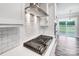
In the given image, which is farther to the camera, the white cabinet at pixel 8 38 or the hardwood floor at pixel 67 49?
the hardwood floor at pixel 67 49

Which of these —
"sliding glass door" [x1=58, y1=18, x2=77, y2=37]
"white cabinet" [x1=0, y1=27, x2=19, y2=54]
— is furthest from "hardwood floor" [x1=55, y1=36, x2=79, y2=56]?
"sliding glass door" [x1=58, y1=18, x2=77, y2=37]

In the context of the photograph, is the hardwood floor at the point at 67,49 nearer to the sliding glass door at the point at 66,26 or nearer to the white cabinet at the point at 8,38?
the white cabinet at the point at 8,38

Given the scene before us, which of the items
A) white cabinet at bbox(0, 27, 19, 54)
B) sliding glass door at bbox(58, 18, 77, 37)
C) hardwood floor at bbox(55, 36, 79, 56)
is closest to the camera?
white cabinet at bbox(0, 27, 19, 54)


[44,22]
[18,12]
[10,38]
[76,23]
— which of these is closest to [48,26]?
[44,22]

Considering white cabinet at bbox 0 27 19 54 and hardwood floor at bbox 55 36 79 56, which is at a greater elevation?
white cabinet at bbox 0 27 19 54

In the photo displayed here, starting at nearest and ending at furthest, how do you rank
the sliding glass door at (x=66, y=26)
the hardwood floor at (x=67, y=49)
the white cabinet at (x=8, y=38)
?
the white cabinet at (x=8, y=38), the hardwood floor at (x=67, y=49), the sliding glass door at (x=66, y=26)

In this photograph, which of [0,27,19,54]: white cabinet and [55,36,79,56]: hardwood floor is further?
[55,36,79,56]: hardwood floor

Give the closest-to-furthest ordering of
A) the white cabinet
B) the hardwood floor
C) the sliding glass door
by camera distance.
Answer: the white cabinet
the hardwood floor
the sliding glass door

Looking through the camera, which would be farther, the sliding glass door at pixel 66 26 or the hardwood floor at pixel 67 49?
the sliding glass door at pixel 66 26

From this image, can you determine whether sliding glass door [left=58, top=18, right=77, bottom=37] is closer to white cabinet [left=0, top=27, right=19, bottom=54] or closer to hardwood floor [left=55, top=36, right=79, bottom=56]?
hardwood floor [left=55, top=36, right=79, bottom=56]

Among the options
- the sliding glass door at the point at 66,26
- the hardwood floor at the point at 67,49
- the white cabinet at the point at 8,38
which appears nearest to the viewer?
the white cabinet at the point at 8,38

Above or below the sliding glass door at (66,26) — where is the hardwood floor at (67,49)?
below

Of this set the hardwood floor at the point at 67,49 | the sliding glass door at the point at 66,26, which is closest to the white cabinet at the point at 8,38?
the hardwood floor at the point at 67,49

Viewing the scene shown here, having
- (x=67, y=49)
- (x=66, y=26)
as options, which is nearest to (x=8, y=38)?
(x=67, y=49)
